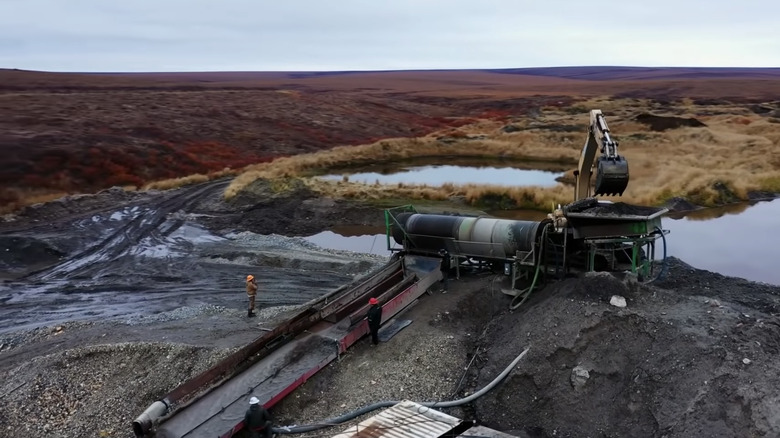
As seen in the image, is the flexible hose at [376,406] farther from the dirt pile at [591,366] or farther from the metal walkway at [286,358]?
the metal walkway at [286,358]

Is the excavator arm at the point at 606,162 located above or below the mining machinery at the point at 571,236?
above

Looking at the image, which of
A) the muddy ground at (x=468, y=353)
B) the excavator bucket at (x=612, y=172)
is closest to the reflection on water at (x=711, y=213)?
Answer: the muddy ground at (x=468, y=353)

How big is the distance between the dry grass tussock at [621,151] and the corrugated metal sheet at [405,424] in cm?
1590

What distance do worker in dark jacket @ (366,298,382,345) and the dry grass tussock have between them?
45.0 feet

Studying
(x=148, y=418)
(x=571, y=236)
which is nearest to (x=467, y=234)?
(x=571, y=236)

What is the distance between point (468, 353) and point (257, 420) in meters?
4.62

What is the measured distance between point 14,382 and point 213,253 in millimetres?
10154

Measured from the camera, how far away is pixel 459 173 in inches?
1537

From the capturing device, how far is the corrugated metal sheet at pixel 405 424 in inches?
340

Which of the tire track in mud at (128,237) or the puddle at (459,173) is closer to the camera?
the tire track in mud at (128,237)

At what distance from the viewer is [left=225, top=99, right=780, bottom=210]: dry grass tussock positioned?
28.4 metres

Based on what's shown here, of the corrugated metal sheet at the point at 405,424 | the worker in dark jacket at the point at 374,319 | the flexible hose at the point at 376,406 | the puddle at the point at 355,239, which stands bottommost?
the puddle at the point at 355,239

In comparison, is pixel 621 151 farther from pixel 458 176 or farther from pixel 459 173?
pixel 458 176

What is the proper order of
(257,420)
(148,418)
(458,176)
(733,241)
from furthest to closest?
(458,176) < (733,241) < (148,418) < (257,420)
